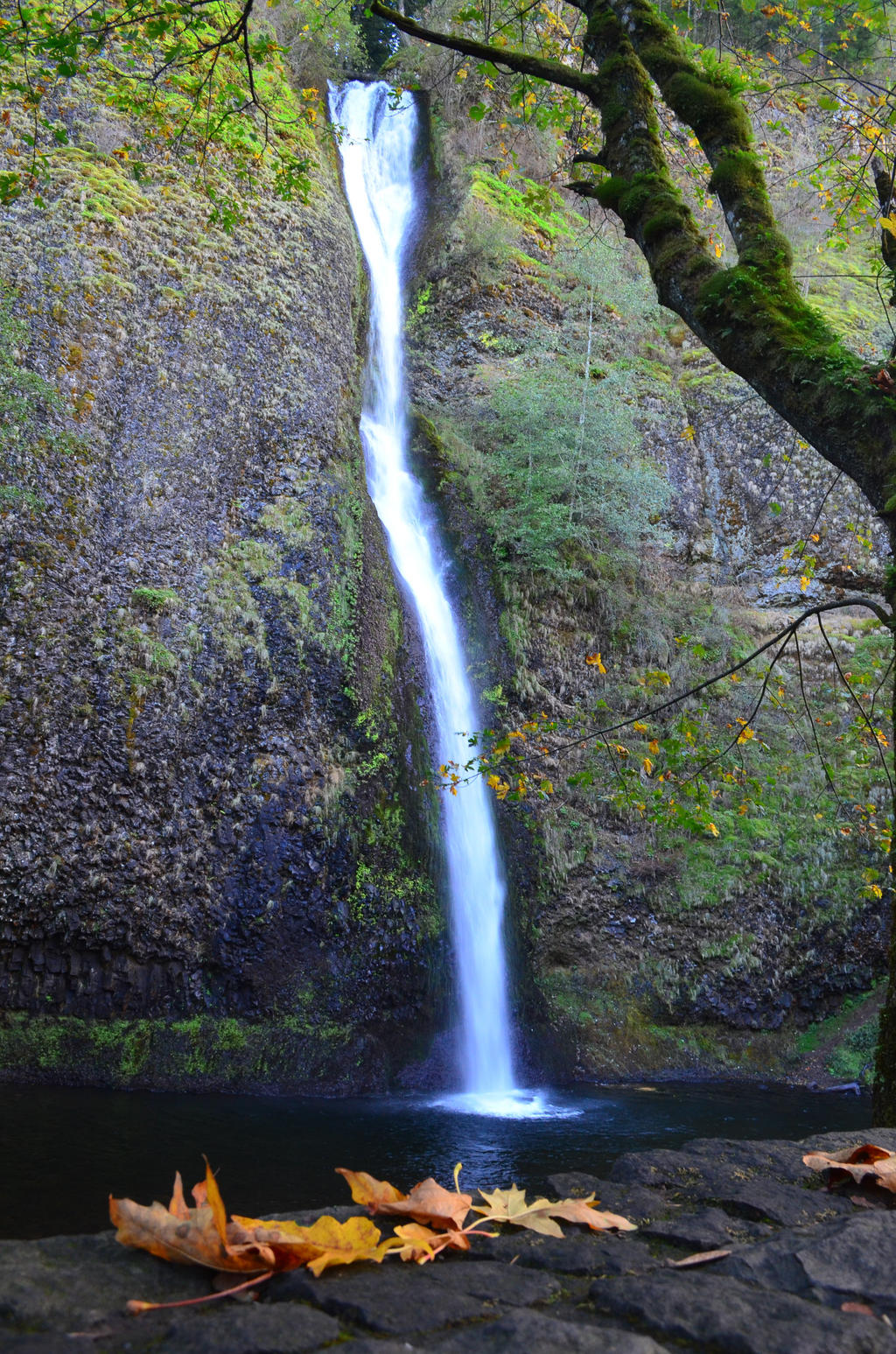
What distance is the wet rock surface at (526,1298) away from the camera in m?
1.25

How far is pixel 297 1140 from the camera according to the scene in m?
6.19

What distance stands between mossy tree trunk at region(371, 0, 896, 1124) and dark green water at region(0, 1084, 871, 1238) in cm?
340

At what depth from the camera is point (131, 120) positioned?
36.9ft

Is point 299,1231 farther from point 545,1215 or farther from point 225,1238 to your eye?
point 545,1215

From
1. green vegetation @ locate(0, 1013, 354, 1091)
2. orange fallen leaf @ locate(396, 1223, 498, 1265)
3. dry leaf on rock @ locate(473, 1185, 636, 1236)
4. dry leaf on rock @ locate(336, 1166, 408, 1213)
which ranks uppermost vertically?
dry leaf on rock @ locate(336, 1166, 408, 1213)

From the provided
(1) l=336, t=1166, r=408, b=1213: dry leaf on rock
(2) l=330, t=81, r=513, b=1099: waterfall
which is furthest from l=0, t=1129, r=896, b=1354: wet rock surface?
(2) l=330, t=81, r=513, b=1099: waterfall

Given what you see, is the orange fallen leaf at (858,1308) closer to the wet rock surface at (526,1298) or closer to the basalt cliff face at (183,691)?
the wet rock surface at (526,1298)

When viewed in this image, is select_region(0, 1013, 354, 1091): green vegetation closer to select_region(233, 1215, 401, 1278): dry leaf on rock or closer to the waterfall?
the waterfall

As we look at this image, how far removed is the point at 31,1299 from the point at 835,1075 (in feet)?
35.1

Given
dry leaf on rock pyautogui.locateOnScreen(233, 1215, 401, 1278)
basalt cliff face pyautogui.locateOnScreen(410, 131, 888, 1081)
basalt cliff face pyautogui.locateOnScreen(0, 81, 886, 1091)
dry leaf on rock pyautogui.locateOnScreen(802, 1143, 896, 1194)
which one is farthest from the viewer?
basalt cliff face pyautogui.locateOnScreen(410, 131, 888, 1081)

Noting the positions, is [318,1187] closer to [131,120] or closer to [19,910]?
[19,910]

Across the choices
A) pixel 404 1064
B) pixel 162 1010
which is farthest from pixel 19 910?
pixel 404 1064

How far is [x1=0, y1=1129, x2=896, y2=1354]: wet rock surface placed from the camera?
1.25 metres

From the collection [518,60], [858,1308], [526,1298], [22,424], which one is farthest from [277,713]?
[858,1308]
